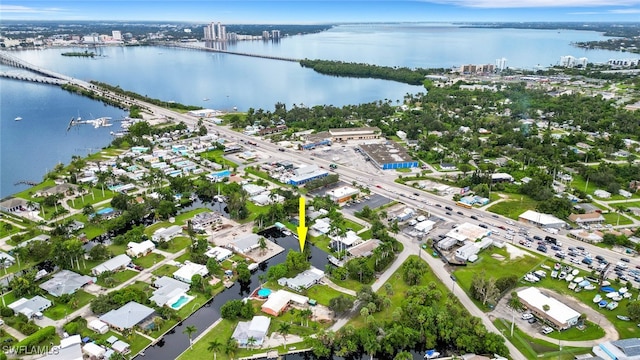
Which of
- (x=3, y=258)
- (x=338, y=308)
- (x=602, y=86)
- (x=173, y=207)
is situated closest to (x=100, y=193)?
(x=173, y=207)

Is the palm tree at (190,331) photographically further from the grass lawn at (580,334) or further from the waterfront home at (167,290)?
the grass lawn at (580,334)

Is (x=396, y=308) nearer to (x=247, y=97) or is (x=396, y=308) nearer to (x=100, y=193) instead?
(x=100, y=193)

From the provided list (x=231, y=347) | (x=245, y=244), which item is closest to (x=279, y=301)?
(x=231, y=347)

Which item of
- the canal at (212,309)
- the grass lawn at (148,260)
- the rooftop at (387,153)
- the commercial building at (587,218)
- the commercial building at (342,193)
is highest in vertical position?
the rooftop at (387,153)

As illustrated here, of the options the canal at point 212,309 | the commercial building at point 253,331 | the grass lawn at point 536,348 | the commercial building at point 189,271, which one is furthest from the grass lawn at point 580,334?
the commercial building at point 189,271

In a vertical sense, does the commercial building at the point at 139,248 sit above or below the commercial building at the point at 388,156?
Result: below
